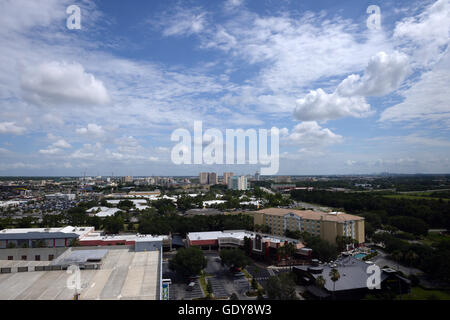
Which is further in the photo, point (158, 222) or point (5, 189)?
point (5, 189)

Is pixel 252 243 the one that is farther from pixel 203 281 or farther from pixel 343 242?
pixel 343 242

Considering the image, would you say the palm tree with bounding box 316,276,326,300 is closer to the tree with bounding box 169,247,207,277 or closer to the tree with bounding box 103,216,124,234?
the tree with bounding box 169,247,207,277

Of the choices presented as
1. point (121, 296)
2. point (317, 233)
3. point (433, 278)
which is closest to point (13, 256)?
point (121, 296)

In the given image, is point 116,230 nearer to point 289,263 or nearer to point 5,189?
point 289,263
